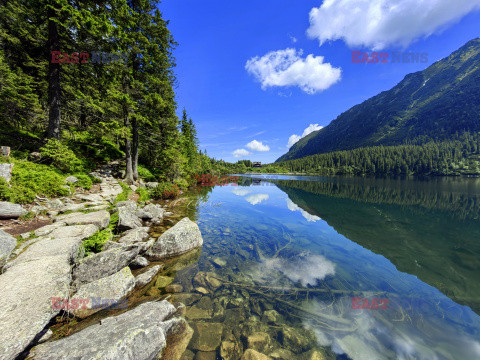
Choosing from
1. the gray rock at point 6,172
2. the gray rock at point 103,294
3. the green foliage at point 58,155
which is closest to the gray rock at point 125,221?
the gray rock at point 103,294

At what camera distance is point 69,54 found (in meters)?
12.4

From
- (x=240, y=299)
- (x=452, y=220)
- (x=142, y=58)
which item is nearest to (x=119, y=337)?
(x=240, y=299)

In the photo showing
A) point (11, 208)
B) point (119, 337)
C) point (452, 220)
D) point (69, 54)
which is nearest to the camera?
point (119, 337)

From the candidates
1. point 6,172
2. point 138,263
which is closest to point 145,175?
point 6,172

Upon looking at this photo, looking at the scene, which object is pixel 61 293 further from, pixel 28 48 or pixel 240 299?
pixel 28 48

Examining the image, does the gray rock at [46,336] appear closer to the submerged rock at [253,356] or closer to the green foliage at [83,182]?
the submerged rock at [253,356]

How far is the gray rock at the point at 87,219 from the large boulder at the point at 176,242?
2.61 metres

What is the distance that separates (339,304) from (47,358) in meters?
7.06

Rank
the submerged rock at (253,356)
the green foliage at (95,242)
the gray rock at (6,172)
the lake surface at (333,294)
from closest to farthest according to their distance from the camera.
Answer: the submerged rock at (253,356), the lake surface at (333,294), the green foliage at (95,242), the gray rock at (6,172)

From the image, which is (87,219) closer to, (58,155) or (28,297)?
(28,297)

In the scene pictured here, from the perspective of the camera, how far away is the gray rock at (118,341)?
9.45 ft

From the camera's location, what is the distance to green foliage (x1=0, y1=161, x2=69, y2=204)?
23.0 ft

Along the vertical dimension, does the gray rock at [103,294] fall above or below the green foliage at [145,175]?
below

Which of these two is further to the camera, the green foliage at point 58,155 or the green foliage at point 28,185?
the green foliage at point 58,155
